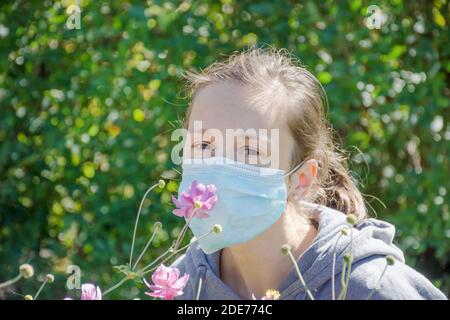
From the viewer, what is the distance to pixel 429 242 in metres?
3.57

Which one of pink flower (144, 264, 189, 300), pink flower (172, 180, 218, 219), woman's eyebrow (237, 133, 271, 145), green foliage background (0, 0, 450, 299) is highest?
pink flower (172, 180, 218, 219)

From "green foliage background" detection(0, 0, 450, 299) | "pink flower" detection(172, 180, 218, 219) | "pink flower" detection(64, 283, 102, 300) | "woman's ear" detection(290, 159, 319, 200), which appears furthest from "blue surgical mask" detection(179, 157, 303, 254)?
"green foliage background" detection(0, 0, 450, 299)

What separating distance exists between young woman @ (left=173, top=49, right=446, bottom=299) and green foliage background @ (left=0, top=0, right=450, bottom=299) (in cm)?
115

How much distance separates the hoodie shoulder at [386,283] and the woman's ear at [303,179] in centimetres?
22

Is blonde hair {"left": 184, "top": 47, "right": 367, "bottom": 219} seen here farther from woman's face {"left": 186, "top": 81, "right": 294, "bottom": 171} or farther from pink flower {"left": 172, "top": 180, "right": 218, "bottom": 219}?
pink flower {"left": 172, "top": 180, "right": 218, "bottom": 219}

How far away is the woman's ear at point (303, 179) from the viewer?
7.14 ft

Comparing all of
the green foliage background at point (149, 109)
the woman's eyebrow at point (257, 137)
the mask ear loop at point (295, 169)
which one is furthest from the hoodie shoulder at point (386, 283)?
the green foliage background at point (149, 109)

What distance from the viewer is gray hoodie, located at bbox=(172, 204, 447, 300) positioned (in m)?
2.01

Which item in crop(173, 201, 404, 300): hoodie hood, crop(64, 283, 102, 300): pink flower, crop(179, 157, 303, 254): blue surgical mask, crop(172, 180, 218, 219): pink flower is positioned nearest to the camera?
crop(64, 283, 102, 300): pink flower

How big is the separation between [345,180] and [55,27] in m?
1.86

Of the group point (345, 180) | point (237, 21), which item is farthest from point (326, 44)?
point (345, 180)

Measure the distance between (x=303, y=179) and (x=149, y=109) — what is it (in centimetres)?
159
